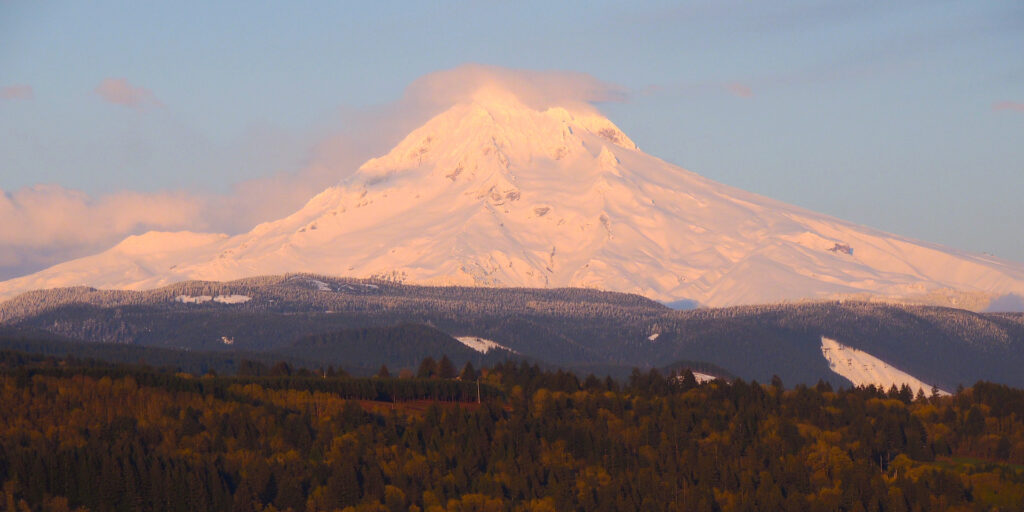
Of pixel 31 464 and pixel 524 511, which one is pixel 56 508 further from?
pixel 524 511

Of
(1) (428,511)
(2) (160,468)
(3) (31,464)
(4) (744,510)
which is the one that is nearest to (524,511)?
(1) (428,511)

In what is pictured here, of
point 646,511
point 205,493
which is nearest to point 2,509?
point 205,493

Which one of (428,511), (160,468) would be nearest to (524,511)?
(428,511)

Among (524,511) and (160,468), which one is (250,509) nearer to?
(160,468)

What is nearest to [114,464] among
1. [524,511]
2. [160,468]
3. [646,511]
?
[160,468]

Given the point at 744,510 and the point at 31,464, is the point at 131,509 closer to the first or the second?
the point at 31,464
